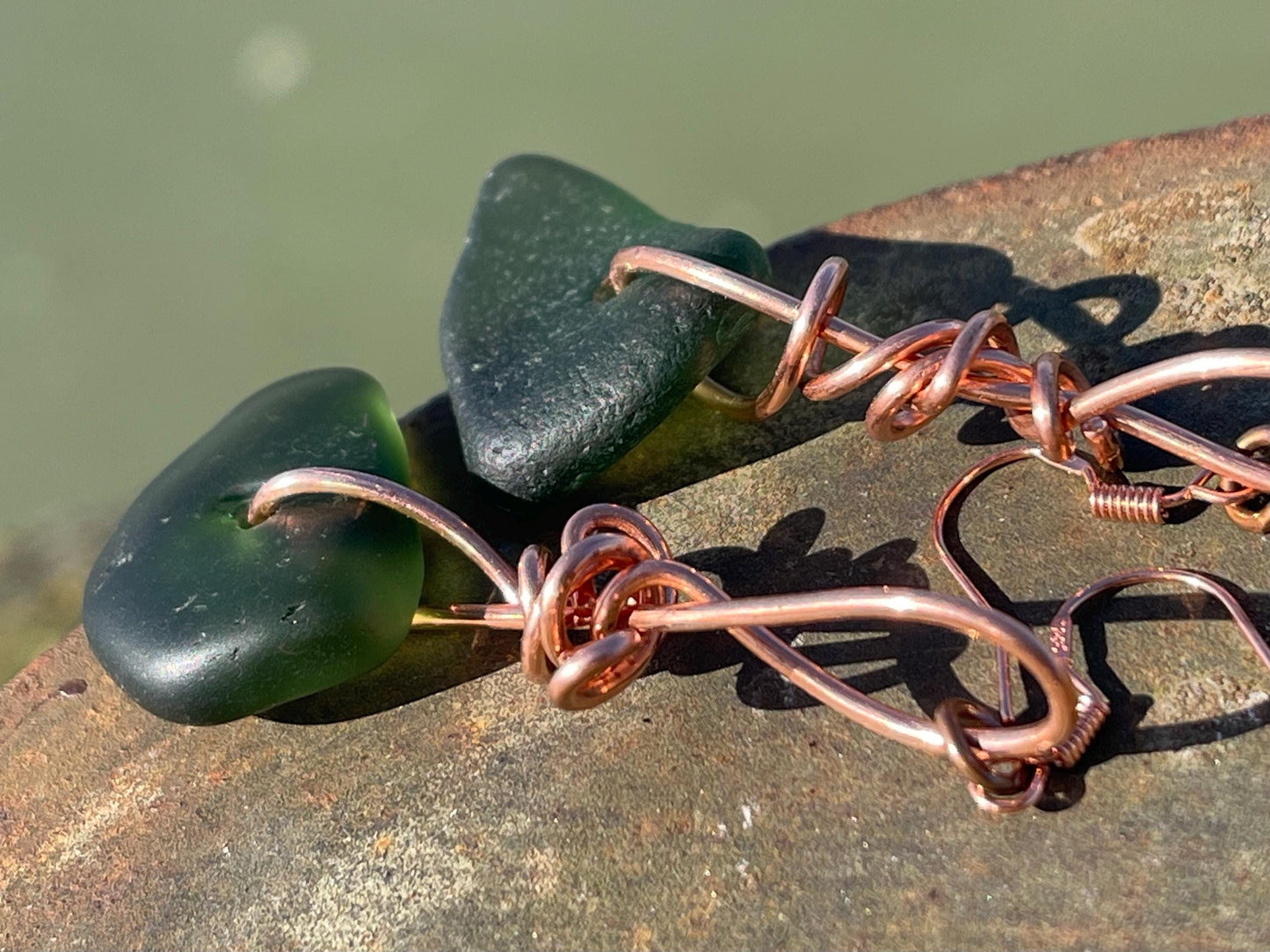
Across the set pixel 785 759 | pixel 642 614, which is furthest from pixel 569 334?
pixel 785 759

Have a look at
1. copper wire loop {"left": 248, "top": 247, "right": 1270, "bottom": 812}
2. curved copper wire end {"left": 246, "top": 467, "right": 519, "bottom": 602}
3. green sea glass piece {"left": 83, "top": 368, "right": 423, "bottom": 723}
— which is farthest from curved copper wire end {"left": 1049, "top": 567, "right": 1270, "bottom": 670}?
green sea glass piece {"left": 83, "top": 368, "right": 423, "bottom": 723}

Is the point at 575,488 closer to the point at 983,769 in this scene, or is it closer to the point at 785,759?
the point at 785,759

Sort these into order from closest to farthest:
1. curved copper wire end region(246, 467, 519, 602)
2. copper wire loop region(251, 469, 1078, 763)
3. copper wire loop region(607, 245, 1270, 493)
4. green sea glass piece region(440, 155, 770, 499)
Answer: copper wire loop region(251, 469, 1078, 763), copper wire loop region(607, 245, 1270, 493), curved copper wire end region(246, 467, 519, 602), green sea glass piece region(440, 155, 770, 499)

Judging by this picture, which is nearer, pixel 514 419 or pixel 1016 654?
pixel 1016 654

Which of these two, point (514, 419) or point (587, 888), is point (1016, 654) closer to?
point (587, 888)

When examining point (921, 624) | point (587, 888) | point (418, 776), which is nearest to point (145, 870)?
point (418, 776)

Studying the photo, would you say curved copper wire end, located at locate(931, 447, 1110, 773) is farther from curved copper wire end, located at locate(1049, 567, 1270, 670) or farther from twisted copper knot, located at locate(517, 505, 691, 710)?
twisted copper knot, located at locate(517, 505, 691, 710)

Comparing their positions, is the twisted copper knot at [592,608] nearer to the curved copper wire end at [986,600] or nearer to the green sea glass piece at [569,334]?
the green sea glass piece at [569,334]
